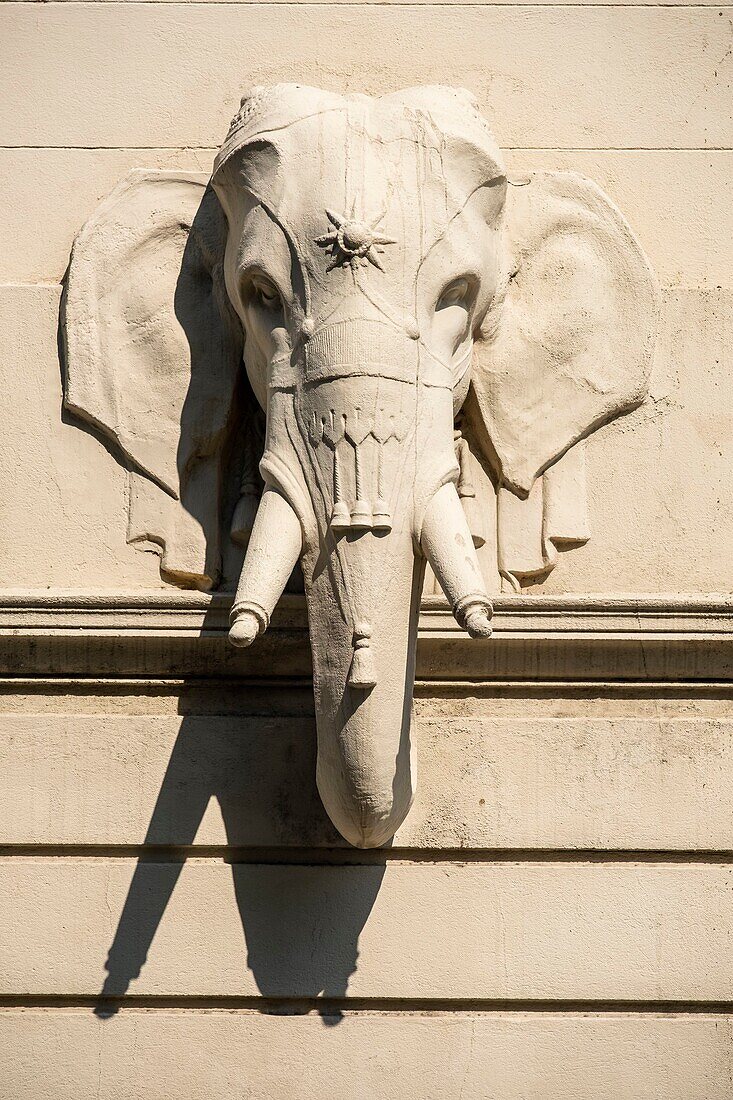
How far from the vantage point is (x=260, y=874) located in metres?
4.95

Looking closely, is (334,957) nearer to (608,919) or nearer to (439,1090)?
(439,1090)

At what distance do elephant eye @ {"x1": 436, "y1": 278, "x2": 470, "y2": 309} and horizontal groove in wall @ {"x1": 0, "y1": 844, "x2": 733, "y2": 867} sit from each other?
162cm

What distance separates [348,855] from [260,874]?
27cm

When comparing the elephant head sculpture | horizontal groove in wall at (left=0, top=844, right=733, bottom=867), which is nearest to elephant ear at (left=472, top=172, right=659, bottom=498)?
the elephant head sculpture

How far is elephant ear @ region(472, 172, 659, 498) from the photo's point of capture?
16.8ft

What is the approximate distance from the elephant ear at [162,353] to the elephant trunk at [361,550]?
603 millimetres

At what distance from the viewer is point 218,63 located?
5.43 m

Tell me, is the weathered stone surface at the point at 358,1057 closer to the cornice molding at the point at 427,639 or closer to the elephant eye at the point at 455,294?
the cornice molding at the point at 427,639

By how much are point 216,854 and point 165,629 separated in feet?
2.27

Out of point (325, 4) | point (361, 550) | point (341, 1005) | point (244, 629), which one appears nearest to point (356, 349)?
point (361, 550)

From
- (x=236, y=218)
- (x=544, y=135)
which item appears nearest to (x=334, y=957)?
(x=236, y=218)

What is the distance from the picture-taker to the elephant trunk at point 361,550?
4371mm

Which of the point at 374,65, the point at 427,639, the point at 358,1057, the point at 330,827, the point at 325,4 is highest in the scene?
the point at 325,4

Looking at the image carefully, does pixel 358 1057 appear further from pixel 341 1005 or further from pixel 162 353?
pixel 162 353
